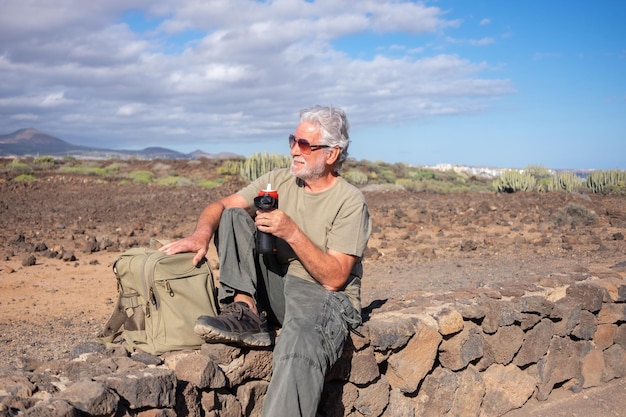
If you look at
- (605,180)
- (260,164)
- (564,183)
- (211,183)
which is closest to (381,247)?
(564,183)

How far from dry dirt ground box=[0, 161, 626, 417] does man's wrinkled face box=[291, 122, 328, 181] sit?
1.87 m

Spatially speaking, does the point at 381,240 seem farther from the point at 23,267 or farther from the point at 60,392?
the point at 60,392

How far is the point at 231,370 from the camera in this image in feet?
11.3

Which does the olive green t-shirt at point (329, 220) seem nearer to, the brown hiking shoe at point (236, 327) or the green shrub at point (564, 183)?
the brown hiking shoe at point (236, 327)

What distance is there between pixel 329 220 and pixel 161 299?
1.06 meters

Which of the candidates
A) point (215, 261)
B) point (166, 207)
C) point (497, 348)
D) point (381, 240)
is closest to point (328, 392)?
point (497, 348)

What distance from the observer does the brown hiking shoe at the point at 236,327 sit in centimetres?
327

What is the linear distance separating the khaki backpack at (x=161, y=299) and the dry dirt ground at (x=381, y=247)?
0.63 metres

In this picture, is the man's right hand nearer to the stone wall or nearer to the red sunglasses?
the stone wall

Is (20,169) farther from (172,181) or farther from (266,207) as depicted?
(266,207)

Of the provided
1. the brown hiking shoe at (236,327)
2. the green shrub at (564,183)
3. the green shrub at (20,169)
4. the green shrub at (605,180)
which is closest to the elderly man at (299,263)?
the brown hiking shoe at (236,327)

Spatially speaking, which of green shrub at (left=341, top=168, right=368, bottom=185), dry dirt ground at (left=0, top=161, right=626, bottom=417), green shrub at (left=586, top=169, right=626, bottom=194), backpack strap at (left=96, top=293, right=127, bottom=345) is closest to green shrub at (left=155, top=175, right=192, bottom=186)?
dry dirt ground at (left=0, top=161, right=626, bottom=417)

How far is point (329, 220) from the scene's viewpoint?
382cm

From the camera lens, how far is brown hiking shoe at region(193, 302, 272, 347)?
3.27 metres
